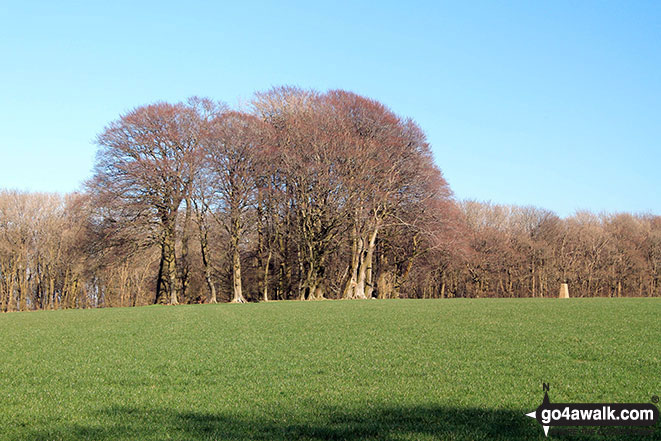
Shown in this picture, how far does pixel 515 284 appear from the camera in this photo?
7431cm

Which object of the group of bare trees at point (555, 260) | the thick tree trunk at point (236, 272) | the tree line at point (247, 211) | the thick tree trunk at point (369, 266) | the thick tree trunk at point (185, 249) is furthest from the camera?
the group of bare trees at point (555, 260)

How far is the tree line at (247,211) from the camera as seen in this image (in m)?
45.0

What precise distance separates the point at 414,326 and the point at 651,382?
36.8ft

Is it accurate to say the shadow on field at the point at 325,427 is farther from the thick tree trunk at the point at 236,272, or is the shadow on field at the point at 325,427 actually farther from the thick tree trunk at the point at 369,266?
the thick tree trunk at the point at 369,266

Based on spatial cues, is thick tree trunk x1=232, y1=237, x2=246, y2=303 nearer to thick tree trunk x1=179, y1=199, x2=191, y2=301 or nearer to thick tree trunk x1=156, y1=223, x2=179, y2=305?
thick tree trunk x1=179, y1=199, x2=191, y2=301

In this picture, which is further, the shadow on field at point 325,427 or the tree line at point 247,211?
the tree line at point 247,211

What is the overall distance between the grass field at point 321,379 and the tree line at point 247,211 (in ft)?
80.9

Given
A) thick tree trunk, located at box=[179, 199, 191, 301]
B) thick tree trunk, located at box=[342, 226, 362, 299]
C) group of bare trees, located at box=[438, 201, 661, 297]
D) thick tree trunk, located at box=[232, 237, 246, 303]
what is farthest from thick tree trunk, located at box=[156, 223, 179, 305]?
group of bare trees, located at box=[438, 201, 661, 297]

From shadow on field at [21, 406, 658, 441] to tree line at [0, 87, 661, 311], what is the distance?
36139 mm

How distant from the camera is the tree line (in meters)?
45.0

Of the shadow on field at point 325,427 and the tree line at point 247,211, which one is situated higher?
the tree line at point 247,211

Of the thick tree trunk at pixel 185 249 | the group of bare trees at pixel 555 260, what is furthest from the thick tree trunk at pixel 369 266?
the group of bare trees at pixel 555 260

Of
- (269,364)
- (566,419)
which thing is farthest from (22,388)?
(566,419)

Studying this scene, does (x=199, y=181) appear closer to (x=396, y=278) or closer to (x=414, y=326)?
(x=396, y=278)
